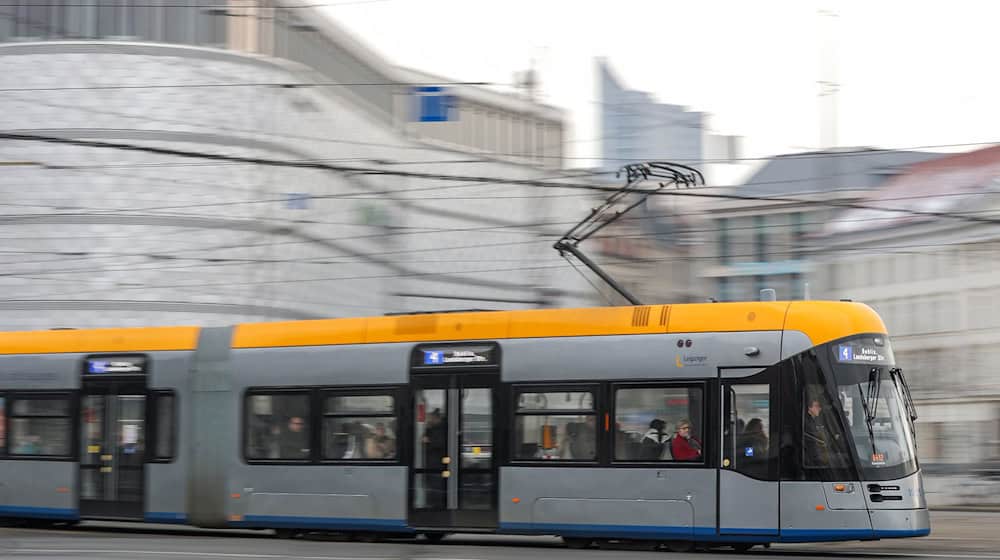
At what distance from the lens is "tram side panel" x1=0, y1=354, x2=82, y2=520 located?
645 inches

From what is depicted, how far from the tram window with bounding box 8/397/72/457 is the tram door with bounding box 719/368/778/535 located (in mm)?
8625

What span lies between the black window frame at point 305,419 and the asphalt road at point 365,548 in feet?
3.04

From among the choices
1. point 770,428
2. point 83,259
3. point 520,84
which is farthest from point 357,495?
point 83,259

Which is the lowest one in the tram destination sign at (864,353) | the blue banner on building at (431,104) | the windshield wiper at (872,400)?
the windshield wiper at (872,400)

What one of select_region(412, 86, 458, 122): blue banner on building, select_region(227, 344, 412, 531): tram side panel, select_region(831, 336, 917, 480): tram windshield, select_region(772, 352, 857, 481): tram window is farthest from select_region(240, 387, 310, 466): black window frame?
select_region(412, 86, 458, 122): blue banner on building

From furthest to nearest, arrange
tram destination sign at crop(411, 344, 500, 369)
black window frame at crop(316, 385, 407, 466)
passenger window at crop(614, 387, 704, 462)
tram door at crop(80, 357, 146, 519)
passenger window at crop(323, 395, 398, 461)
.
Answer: tram door at crop(80, 357, 146, 519)
passenger window at crop(323, 395, 398, 461)
black window frame at crop(316, 385, 407, 466)
tram destination sign at crop(411, 344, 500, 369)
passenger window at crop(614, 387, 704, 462)

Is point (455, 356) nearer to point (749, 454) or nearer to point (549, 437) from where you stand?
point (549, 437)

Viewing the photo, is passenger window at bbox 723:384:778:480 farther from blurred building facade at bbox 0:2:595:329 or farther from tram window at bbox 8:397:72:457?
blurred building facade at bbox 0:2:595:329

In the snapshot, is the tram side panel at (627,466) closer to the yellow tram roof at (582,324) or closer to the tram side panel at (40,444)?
the yellow tram roof at (582,324)

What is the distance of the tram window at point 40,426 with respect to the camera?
648 inches

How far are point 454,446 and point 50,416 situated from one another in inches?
233

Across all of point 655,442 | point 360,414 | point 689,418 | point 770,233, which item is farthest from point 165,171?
point 770,233

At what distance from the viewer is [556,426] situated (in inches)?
538

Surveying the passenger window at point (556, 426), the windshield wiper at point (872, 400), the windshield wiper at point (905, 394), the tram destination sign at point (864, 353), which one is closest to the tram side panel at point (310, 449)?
the passenger window at point (556, 426)
